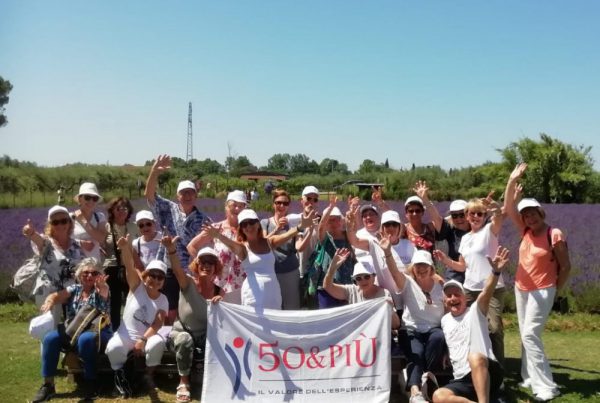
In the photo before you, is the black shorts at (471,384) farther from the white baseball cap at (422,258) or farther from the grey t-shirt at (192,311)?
the grey t-shirt at (192,311)

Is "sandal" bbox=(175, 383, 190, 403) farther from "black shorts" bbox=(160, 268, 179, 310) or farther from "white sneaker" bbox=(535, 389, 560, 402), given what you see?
"white sneaker" bbox=(535, 389, 560, 402)

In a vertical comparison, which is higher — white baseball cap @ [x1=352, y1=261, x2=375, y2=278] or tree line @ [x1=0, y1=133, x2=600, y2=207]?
tree line @ [x1=0, y1=133, x2=600, y2=207]

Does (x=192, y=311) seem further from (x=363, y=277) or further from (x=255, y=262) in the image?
(x=363, y=277)

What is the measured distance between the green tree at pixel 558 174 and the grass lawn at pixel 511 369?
25.5m

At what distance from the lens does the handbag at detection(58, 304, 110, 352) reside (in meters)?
5.32

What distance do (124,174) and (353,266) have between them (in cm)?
3138

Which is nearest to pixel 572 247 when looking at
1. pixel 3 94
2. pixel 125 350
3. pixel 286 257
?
pixel 286 257

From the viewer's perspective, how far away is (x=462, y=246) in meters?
5.55

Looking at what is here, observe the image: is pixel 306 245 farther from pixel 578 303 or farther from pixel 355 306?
pixel 578 303

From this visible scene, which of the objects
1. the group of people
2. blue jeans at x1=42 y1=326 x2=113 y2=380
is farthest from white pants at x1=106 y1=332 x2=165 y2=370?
blue jeans at x1=42 y1=326 x2=113 y2=380

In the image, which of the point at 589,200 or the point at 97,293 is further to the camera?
the point at 589,200

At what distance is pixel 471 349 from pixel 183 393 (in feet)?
8.64

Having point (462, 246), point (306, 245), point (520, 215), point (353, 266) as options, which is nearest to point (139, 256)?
point (306, 245)

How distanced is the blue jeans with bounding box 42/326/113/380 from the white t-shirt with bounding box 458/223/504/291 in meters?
3.68
